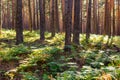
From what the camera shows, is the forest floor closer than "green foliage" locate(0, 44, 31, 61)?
Yes

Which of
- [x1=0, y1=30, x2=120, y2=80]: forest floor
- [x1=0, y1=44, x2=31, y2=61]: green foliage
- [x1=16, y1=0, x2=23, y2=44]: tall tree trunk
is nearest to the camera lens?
[x1=0, y1=30, x2=120, y2=80]: forest floor

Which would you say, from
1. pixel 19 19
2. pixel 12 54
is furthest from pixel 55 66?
pixel 19 19

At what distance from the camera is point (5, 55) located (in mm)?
11461

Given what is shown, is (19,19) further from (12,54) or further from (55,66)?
(55,66)

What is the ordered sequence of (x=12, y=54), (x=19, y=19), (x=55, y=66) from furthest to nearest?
1. (x=19, y=19)
2. (x=12, y=54)
3. (x=55, y=66)

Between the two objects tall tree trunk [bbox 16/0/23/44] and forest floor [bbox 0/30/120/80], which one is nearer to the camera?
forest floor [bbox 0/30/120/80]

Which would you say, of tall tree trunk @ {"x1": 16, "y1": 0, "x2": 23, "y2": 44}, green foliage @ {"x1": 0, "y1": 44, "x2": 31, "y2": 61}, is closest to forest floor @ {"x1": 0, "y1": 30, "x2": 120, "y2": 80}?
green foliage @ {"x1": 0, "y1": 44, "x2": 31, "y2": 61}

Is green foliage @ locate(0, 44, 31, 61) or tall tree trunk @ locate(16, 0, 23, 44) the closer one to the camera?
green foliage @ locate(0, 44, 31, 61)

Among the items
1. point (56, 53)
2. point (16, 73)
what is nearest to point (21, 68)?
point (16, 73)

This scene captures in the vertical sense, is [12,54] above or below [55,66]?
above

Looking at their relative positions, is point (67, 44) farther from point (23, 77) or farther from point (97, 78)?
point (97, 78)

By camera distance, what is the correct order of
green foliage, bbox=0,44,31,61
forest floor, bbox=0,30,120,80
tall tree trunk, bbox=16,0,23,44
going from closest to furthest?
forest floor, bbox=0,30,120,80
green foliage, bbox=0,44,31,61
tall tree trunk, bbox=16,0,23,44

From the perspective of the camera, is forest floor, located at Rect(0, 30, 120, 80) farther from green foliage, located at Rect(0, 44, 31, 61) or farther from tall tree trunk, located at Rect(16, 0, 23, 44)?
tall tree trunk, located at Rect(16, 0, 23, 44)

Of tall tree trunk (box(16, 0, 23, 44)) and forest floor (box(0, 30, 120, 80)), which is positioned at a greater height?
tall tree trunk (box(16, 0, 23, 44))
